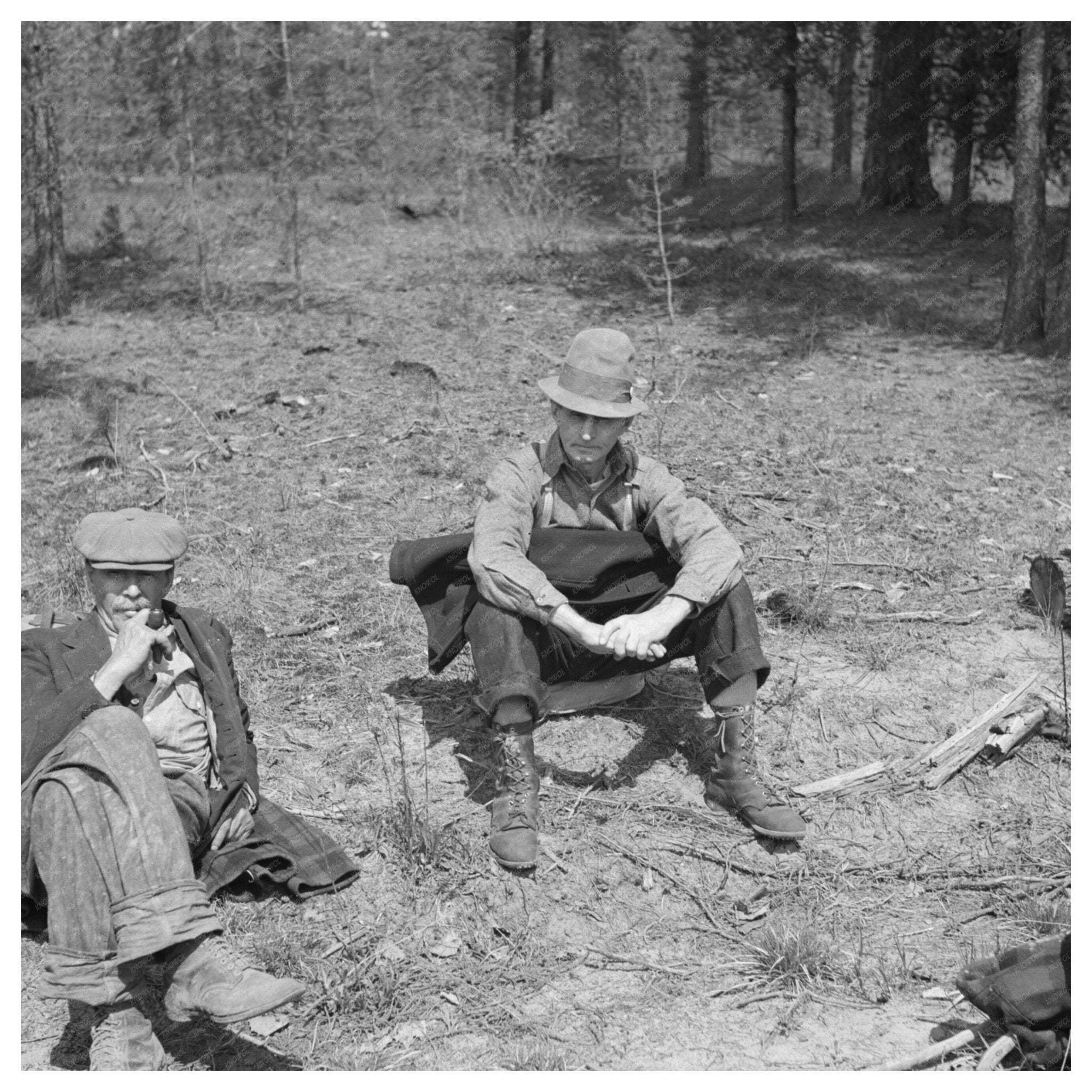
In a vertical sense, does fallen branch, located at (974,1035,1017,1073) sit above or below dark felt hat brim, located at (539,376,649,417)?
below

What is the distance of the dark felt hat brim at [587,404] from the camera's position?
393cm

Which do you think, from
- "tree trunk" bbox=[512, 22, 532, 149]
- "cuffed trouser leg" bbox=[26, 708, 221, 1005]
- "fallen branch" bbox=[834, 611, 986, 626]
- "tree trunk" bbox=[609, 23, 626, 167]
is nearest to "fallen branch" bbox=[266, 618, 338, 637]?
"fallen branch" bbox=[834, 611, 986, 626]

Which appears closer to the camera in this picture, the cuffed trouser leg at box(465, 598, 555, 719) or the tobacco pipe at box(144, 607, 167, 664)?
Result: the tobacco pipe at box(144, 607, 167, 664)

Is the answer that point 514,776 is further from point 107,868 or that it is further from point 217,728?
point 107,868

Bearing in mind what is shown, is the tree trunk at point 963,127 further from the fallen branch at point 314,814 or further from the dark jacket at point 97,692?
the dark jacket at point 97,692

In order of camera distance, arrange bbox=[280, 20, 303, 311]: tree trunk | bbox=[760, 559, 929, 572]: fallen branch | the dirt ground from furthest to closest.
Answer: bbox=[280, 20, 303, 311]: tree trunk → bbox=[760, 559, 929, 572]: fallen branch → the dirt ground

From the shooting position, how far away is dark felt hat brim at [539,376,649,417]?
3.93m

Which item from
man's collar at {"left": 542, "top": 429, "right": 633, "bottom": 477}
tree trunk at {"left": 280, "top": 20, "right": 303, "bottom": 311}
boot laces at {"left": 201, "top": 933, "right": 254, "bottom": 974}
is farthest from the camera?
tree trunk at {"left": 280, "top": 20, "right": 303, "bottom": 311}

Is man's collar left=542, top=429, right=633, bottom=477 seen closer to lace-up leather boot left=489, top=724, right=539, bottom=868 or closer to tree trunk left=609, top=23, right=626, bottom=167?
lace-up leather boot left=489, top=724, right=539, bottom=868

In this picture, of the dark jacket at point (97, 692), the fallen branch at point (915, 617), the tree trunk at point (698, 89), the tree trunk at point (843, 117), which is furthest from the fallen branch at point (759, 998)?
the tree trunk at point (843, 117)

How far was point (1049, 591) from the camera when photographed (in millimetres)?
5641

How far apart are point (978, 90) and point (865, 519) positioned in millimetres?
10305

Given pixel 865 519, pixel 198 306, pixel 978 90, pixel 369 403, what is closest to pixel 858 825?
pixel 865 519

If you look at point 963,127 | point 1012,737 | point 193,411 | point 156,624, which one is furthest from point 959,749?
point 963,127
